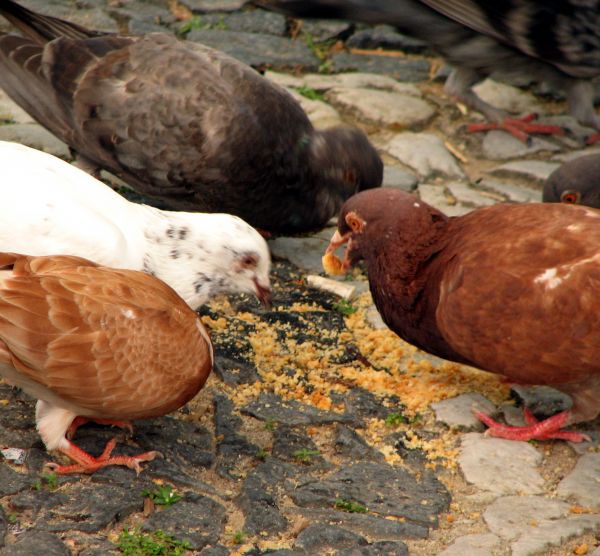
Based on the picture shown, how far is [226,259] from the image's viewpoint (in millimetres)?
4559

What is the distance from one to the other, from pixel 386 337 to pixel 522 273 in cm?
120

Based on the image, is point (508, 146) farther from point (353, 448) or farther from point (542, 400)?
point (353, 448)

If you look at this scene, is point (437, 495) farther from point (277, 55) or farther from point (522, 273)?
point (277, 55)

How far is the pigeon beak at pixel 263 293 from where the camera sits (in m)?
4.63

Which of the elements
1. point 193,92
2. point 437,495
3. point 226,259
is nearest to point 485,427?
point 437,495

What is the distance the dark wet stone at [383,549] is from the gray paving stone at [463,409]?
0.93 meters

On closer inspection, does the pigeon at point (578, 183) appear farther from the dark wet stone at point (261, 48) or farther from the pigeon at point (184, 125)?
the dark wet stone at point (261, 48)

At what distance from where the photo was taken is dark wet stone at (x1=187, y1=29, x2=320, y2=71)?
7.61 m

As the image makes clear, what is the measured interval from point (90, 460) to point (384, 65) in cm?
501

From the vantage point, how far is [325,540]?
3.60m

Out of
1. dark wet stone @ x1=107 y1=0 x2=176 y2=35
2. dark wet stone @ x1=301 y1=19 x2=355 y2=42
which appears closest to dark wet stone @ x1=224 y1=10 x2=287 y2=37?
dark wet stone @ x1=301 y1=19 x2=355 y2=42

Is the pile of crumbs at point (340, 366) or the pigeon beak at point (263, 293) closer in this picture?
the pile of crumbs at point (340, 366)

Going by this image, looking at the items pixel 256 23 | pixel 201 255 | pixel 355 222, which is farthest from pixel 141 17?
pixel 355 222

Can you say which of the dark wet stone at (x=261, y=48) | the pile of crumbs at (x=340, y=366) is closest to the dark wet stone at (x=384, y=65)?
the dark wet stone at (x=261, y=48)
